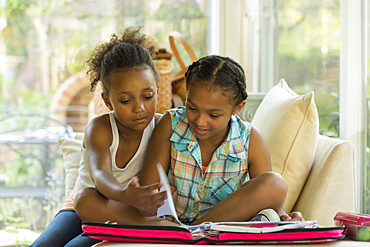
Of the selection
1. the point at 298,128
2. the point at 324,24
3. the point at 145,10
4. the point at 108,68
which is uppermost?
the point at 145,10

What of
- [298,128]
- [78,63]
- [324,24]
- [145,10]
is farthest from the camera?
[78,63]

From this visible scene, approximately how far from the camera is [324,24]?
1.69 m

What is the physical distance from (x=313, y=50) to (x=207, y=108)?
1047 millimetres

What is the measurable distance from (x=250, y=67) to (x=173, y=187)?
169 centimetres

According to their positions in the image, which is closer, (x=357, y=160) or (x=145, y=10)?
(x=357, y=160)

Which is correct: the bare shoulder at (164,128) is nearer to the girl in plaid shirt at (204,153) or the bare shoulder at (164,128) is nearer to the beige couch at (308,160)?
the girl in plaid shirt at (204,153)

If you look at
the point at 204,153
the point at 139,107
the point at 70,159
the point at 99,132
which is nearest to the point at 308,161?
the point at 204,153

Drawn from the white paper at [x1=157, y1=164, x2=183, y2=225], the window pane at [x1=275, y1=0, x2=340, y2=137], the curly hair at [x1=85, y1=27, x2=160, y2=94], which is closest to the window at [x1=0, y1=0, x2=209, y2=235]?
the window pane at [x1=275, y1=0, x2=340, y2=137]

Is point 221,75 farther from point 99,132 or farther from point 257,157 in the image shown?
point 99,132

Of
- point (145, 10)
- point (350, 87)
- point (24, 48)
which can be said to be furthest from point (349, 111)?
point (24, 48)

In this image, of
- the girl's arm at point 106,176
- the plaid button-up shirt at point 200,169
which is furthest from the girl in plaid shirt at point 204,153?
the girl's arm at point 106,176

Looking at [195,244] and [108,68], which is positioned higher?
[108,68]

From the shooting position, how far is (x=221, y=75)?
1.02 meters

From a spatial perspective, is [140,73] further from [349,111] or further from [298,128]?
[349,111]
